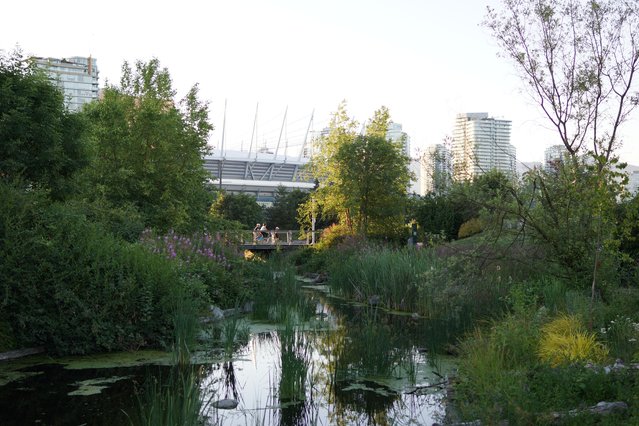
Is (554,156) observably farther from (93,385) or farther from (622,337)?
(93,385)

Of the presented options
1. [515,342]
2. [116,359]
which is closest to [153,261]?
[116,359]

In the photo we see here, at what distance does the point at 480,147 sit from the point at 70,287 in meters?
7.07

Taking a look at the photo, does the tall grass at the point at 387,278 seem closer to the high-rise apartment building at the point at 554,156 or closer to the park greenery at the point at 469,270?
the park greenery at the point at 469,270

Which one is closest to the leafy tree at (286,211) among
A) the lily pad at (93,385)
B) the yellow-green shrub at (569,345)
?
the lily pad at (93,385)

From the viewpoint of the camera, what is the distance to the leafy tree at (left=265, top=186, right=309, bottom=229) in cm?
5253

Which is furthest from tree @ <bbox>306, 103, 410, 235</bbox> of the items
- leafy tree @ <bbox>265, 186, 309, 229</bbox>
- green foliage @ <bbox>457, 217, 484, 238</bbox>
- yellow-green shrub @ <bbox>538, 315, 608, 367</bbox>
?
leafy tree @ <bbox>265, 186, 309, 229</bbox>

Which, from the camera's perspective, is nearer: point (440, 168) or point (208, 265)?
point (208, 265)

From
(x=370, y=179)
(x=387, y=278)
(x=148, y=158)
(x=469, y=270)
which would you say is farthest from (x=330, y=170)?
(x=469, y=270)

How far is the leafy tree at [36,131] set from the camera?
35.6ft

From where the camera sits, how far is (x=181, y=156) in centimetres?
2000

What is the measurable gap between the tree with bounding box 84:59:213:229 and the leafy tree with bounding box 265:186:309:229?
31.5 metres

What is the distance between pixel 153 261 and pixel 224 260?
4012 mm

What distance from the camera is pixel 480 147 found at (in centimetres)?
1169

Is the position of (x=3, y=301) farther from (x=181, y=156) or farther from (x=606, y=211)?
(x=181, y=156)
